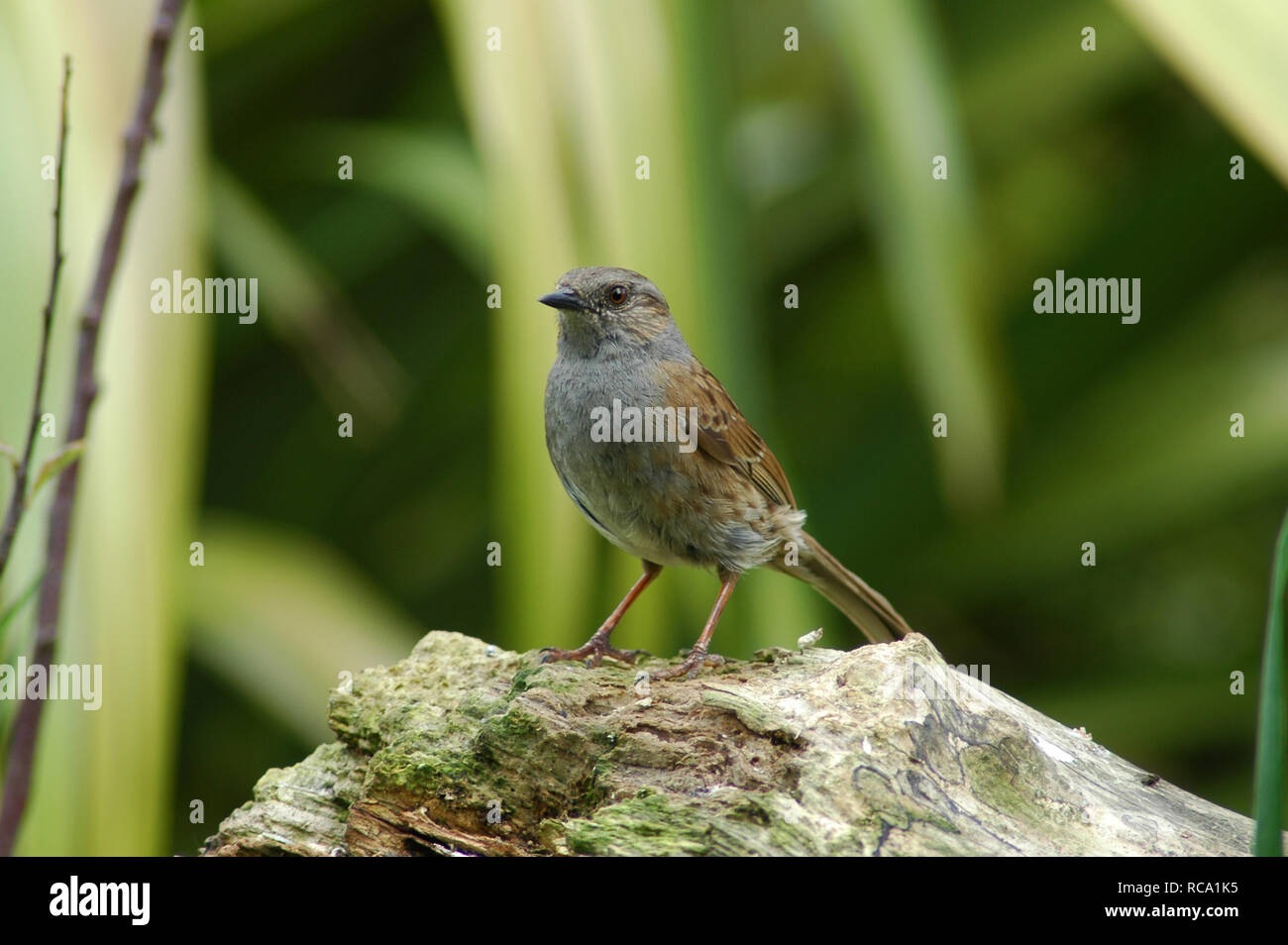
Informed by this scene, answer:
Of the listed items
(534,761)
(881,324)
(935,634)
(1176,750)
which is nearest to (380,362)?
(881,324)

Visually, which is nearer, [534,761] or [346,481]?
[534,761]

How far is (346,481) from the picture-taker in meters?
6.26

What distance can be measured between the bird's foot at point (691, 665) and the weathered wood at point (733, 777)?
0.64 ft

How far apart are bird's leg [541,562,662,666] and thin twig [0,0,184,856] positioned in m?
1.79

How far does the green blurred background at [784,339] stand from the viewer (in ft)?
12.1

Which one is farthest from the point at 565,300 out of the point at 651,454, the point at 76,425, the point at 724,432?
the point at 76,425

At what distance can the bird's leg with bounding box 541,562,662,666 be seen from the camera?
11.7 ft

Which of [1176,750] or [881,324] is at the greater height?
[881,324]

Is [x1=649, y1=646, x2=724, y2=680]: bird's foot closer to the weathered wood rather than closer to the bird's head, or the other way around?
the weathered wood

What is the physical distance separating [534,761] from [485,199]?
322 centimetres

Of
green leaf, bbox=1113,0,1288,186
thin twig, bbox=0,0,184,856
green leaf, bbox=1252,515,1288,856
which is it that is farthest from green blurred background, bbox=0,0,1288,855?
green leaf, bbox=1252,515,1288,856

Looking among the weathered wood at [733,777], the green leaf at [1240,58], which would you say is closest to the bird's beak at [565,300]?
the weathered wood at [733,777]

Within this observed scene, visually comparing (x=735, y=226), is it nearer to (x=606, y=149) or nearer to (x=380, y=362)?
(x=606, y=149)

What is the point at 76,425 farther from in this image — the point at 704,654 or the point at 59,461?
the point at 704,654
